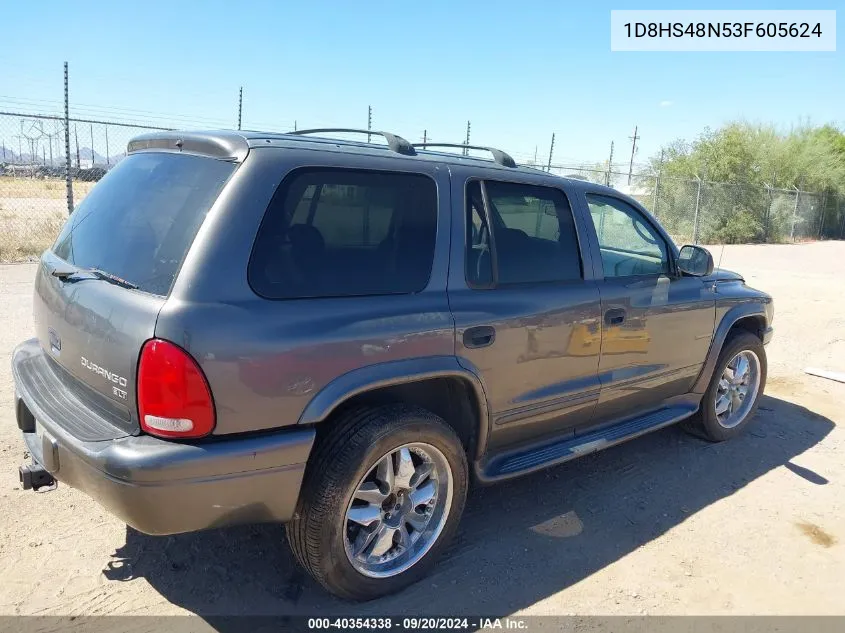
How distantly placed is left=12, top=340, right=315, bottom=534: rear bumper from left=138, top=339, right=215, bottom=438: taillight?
6 cm

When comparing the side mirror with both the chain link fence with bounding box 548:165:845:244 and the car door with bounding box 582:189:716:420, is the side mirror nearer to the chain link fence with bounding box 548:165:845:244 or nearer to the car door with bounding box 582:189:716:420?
the car door with bounding box 582:189:716:420

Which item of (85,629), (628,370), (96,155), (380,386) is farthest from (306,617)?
(96,155)

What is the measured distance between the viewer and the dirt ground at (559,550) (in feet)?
8.83

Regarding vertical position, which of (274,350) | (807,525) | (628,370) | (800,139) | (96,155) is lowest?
(807,525)

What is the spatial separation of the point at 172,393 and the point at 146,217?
81 cm

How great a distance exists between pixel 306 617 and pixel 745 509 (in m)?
2.59

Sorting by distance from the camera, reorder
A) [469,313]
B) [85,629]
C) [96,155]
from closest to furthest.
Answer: [85,629] → [469,313] → [96,155]

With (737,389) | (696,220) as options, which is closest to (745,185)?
(696,220)

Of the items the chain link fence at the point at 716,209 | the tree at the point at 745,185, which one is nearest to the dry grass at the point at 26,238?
the chain link fence at the point at 716,209

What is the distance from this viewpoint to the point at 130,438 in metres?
2.21

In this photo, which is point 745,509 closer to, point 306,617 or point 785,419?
point 785,419

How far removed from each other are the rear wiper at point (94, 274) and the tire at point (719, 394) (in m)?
3.77

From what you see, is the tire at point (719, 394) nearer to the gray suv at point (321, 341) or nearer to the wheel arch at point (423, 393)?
the gray suv at point (321, 341)

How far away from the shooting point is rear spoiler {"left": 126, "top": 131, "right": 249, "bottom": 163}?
2436 millimetres
